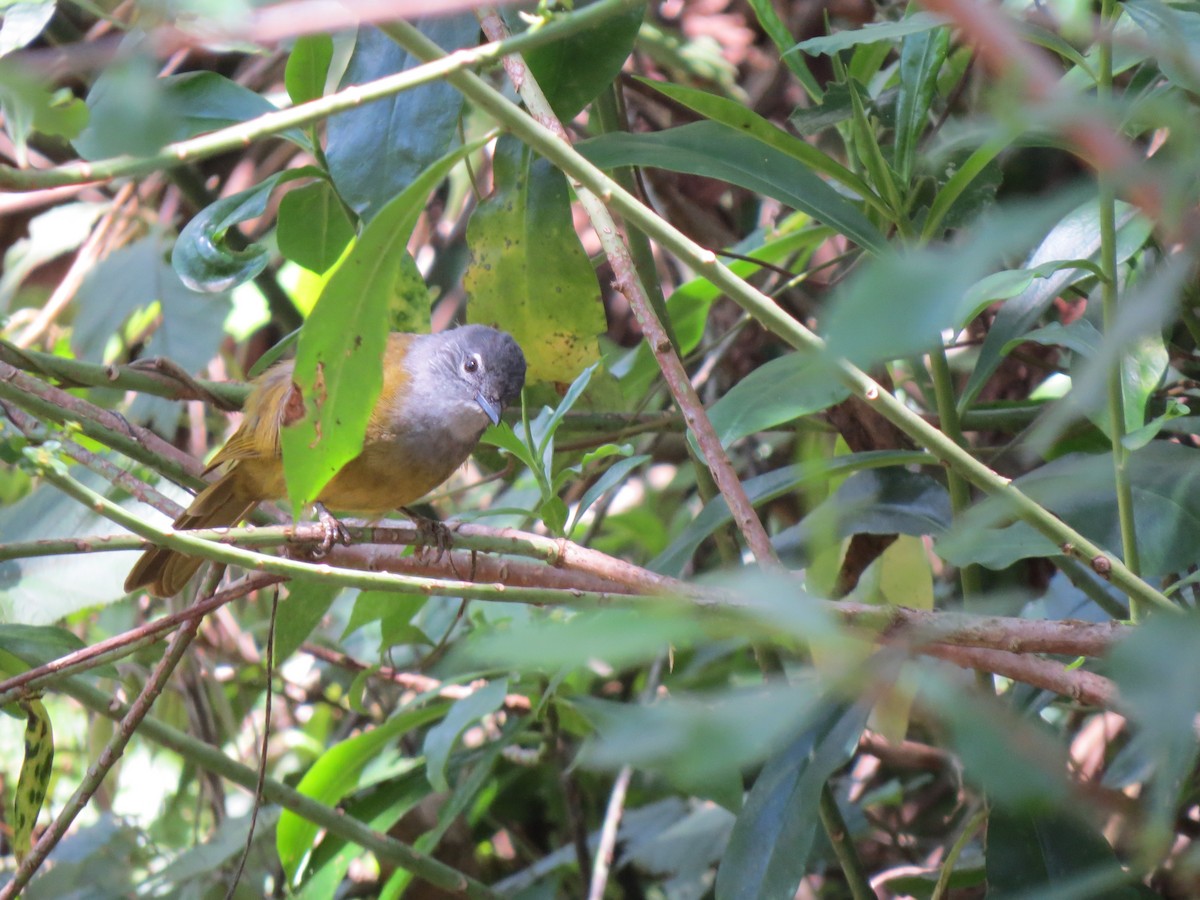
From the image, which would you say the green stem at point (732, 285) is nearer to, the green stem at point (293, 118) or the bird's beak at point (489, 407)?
the green stem at point (293, 118)

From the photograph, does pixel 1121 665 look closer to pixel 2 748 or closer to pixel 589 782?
pixel 589 782

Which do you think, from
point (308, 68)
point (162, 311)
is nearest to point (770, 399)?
point (308, 68)

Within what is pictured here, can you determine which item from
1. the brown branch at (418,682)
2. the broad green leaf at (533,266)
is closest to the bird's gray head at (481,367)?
the broad green leaf at (533,266)

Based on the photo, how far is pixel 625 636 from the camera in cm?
50

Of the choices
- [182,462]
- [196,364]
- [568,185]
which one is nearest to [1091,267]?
[568,185]

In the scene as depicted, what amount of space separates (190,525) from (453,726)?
1.03 meters

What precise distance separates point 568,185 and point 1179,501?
4.16ft

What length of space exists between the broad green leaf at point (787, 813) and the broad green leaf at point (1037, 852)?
0.27m

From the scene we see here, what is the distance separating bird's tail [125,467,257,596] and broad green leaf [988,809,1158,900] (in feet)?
5.26

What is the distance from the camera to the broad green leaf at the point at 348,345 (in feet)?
4.07

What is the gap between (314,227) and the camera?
98.1 inches

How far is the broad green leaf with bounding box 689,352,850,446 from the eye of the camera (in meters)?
1.85

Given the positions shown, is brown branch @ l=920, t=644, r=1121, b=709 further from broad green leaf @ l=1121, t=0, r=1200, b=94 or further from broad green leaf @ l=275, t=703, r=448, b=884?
broad green leaf @ l=275, t=703, r=448, b=884

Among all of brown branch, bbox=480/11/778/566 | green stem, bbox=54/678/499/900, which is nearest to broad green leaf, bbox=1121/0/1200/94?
brown branch, bbox=480/11/778/566
